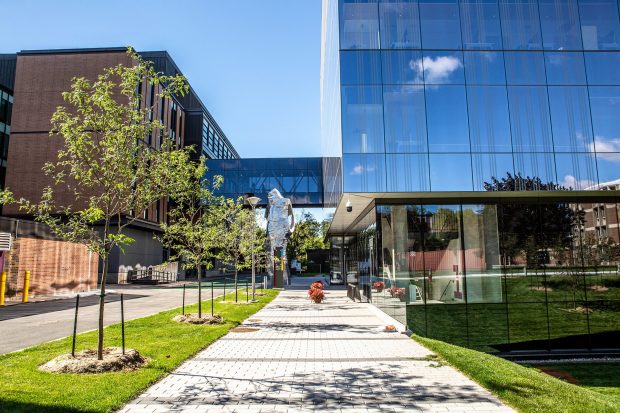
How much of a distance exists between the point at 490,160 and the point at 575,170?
11.6 ft

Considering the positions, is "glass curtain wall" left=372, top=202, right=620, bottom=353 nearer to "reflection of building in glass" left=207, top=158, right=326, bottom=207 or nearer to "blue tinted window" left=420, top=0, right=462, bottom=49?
"blue tinted window" left=420, top=0, right=462, bottom=49

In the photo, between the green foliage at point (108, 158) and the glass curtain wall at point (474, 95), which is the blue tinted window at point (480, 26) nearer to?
the glass curtain wall at point (474, 95)

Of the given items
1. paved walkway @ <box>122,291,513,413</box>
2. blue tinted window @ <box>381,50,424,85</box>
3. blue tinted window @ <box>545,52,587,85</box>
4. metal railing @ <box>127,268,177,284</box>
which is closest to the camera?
paved walkway @ <box>122,291,513,413</box>

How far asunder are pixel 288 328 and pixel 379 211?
804 centimetres

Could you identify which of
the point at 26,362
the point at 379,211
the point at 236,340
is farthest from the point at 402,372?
the point at 379,211

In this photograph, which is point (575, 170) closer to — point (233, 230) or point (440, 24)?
point (440, 24)

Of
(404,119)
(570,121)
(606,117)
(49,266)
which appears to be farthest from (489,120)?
(49,266)

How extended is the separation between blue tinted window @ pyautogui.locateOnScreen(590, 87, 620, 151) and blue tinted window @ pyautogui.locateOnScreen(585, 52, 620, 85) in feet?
1.18

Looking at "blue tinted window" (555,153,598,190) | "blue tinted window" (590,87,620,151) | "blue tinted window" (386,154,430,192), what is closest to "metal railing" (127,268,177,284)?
"blue tinted window" (386,154,430,192)

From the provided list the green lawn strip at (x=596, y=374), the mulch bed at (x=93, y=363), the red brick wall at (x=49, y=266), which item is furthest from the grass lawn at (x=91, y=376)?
the red brick wall at (x=49, y=266)

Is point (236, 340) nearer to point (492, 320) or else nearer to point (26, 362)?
point (26, 362)

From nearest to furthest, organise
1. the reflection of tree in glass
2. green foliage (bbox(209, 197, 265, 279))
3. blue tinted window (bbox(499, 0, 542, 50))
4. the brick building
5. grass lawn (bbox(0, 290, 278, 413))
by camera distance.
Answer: grass lawn (bbox(0, 290, 278, 413))
blue tinted window (bbox(499, 0, 542, 50))
the reflection of tree in glass
green foliage (bbox(209, 197, 265, 279))
the brick building

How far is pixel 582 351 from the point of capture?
19562 mm

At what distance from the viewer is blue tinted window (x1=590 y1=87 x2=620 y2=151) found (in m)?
18.4
